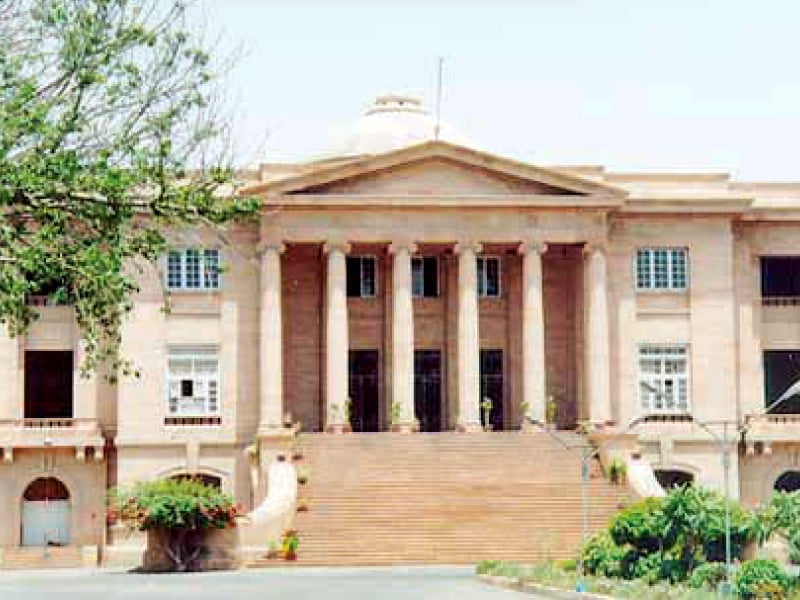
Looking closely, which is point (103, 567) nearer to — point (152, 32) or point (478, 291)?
point (478, 291)

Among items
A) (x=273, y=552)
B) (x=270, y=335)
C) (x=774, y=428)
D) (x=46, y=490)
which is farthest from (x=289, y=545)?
(x=774, y=428)

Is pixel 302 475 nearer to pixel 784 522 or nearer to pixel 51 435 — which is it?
pixel 51 435

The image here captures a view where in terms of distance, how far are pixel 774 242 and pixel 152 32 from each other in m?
38.4

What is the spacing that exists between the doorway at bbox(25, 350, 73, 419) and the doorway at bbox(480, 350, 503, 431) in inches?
494

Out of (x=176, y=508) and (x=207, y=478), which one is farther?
(x=207, y=478)

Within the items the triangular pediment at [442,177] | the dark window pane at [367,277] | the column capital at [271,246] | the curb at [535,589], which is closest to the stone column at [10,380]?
the column capital at [271,246]

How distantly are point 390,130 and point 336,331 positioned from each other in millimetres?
11901

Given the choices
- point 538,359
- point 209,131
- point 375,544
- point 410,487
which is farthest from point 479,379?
point 209,131

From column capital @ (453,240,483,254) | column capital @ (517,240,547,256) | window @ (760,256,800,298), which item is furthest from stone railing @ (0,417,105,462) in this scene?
window @ (760,256,800,298)

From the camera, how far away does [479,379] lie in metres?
57.0

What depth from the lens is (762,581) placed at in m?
28.3

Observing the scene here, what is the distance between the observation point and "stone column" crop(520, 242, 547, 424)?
55469 mm

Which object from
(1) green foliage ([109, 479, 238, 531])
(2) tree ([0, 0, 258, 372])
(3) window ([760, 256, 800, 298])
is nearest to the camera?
(2) tree ([0, 0, 258, 372])

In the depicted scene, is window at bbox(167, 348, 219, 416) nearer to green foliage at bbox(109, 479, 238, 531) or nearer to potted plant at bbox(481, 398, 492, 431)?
potted plant at bbox(481, 398, 492, 431)
